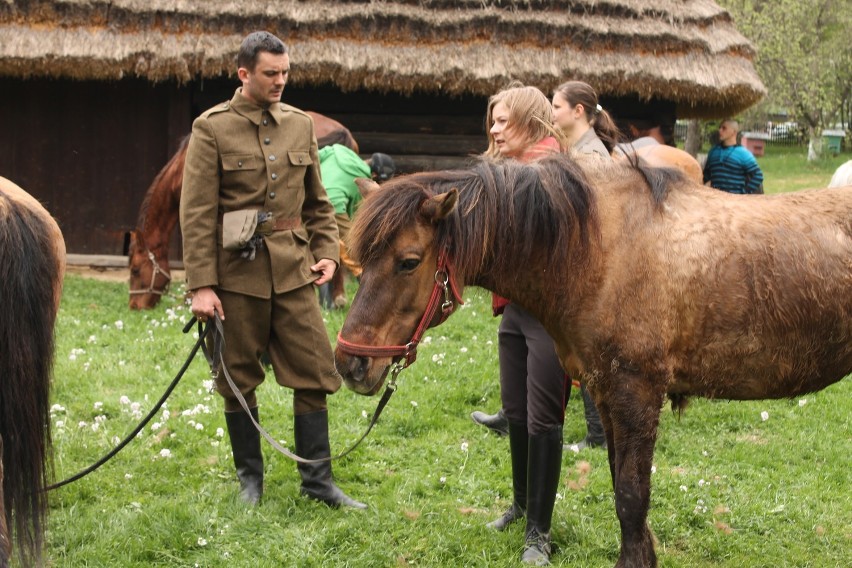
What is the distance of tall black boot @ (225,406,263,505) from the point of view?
14.8 ft

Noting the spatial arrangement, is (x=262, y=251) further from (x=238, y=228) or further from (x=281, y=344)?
(x=281, y=344)

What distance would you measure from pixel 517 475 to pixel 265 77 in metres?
2.26

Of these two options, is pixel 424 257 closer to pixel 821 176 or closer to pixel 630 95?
pixel 630 95

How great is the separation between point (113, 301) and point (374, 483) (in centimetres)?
526

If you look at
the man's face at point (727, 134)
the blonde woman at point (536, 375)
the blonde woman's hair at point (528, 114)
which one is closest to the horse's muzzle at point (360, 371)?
the blonde woman at point (536, 375)

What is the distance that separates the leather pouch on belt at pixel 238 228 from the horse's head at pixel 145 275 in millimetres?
4888

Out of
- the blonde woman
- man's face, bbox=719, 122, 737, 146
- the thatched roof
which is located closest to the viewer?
the blonde woman

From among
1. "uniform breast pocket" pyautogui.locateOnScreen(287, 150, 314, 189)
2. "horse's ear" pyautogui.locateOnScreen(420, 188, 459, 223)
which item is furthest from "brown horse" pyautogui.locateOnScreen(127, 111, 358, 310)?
"horse's ear" pyautogui.locateOnScreen(420, 188, 459, 223)

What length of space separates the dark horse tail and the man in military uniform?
0.85 meters

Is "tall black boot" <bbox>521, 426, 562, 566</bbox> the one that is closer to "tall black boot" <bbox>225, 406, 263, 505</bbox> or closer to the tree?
"tall black boot" <bbox>225, 406, 263, 505</bbox>

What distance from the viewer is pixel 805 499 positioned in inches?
184

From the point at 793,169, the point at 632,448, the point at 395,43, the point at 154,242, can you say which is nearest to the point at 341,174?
the point at 154,242

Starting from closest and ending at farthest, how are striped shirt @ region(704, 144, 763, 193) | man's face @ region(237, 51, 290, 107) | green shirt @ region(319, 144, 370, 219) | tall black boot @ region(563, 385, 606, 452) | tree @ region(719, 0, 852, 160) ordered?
man's face @ region(237, 51, 290, 107), tall black boot @ region(563, 385, 606, 452), green shirt @ region(319, 144, 370, 219), striped shirt @ region(704, 144, 763, 193), tree @ region(719, 0, 852, 160)

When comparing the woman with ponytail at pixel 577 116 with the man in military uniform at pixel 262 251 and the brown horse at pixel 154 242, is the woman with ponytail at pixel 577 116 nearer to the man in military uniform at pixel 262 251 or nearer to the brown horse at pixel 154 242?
the man in military uniform at pixel 262 251
